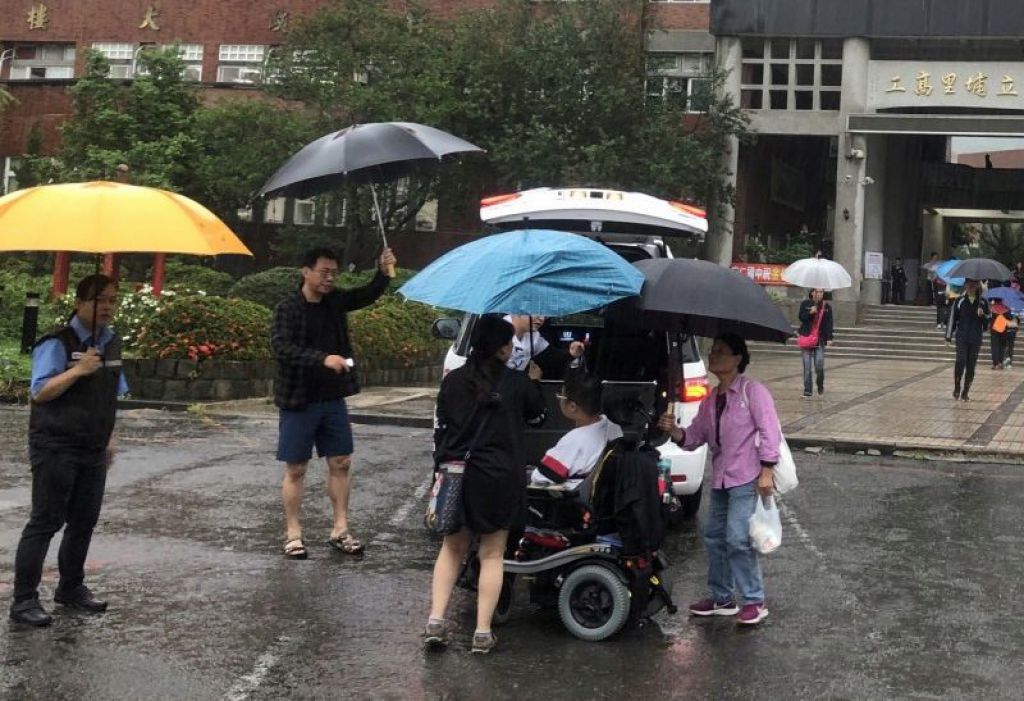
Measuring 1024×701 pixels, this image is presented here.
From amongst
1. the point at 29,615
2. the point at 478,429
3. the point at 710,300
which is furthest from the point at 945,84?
the point at 29,615

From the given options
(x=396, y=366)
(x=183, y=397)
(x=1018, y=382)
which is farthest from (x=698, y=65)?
(x=183, y=397)

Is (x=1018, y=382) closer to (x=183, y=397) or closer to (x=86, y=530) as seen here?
(x=183, y=397)

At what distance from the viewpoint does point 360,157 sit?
7.43 m

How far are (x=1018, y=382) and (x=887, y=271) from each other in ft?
54.9

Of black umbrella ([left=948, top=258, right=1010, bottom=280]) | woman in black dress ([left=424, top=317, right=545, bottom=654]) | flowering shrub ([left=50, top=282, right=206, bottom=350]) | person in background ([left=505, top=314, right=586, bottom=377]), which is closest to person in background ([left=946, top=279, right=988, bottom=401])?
black umbrella ([left=948, top=258, right=1010, bottom=280])

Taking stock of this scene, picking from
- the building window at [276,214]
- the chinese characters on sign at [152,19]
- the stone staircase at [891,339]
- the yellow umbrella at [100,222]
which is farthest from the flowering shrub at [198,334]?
the chinese characters on sign at [152,19]

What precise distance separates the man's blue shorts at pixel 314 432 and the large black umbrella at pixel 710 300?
6.55ft

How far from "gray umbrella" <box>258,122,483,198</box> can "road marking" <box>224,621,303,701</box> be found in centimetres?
253

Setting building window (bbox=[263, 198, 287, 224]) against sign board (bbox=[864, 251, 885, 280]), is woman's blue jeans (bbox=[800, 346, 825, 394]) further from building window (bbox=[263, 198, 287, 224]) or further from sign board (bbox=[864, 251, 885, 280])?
building window (bbox=[263, 198, 287, 224])

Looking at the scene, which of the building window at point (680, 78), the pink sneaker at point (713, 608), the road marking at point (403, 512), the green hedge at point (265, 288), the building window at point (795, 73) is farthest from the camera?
the building window at point (795, 73)

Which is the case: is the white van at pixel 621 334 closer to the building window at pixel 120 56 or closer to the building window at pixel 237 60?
the building window at pixel 237 60

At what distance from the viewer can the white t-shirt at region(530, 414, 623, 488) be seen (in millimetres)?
6676

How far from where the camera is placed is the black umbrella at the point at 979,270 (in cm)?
1777

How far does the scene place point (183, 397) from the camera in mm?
16453
